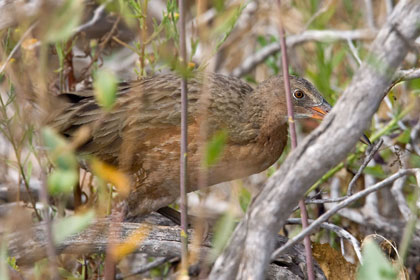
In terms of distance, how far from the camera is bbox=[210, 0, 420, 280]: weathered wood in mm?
1857

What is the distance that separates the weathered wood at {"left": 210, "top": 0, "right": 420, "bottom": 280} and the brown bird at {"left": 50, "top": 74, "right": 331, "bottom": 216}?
1.27 meters

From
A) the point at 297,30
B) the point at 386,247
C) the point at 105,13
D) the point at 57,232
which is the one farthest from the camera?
the point at 297,30

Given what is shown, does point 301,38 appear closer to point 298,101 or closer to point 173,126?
point 298,101

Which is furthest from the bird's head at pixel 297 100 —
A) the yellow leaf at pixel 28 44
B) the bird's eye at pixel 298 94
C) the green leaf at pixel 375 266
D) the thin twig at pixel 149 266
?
the green leaf at pixel 375 266

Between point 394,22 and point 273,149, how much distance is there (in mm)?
1654

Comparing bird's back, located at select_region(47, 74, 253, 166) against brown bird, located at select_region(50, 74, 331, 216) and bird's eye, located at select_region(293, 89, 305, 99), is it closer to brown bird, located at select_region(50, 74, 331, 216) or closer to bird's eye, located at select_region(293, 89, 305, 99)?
brown bird, located at select_region(50, 74, 331, 216)

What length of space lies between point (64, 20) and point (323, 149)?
84 cm

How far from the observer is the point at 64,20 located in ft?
6.22

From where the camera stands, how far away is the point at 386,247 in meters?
3.27

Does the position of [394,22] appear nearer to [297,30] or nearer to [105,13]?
[105,13]

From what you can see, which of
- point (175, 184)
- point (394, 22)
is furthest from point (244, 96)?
point (394, 22)

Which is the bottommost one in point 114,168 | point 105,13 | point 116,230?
point 116,230

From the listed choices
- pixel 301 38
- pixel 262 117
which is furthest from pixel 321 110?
pixel 301 38

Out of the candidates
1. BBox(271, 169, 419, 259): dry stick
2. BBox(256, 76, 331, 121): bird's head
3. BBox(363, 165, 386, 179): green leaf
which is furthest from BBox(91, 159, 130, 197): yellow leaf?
BBox(363, 165, 386, 179): green leaf
